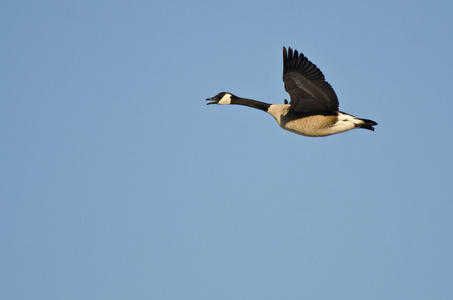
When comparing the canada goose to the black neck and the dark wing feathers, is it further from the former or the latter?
the black neck

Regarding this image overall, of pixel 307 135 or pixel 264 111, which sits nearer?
pixel 307 135

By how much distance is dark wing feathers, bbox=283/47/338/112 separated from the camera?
1006 cm

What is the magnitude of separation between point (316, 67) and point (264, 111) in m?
2.51

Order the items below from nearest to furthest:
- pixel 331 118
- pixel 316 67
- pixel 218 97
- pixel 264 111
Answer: pixel 316 67, pixel 331 118, pixel 264 111, pixel 218 97

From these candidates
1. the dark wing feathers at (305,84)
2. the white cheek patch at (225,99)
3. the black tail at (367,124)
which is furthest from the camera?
the white cheek patch at (225,99)

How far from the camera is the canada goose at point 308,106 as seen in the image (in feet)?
33.1

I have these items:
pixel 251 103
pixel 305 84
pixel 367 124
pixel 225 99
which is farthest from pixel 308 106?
pixel 225 99

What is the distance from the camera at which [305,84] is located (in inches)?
404

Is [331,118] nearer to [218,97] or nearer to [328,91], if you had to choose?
[328,91]

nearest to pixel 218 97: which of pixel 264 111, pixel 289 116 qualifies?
pixel 264 111

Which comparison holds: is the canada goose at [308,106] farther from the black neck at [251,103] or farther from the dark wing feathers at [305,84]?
the black neck at [251,103]

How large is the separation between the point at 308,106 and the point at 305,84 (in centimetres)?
73

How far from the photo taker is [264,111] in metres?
12.3

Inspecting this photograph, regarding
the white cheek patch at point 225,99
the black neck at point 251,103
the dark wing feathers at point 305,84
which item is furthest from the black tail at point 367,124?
the white cheek patch at point 225,99
